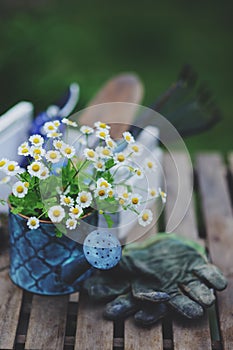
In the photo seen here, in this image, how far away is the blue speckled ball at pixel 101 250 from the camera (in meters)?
1.08

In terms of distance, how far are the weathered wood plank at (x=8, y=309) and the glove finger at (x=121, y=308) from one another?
185 millimetres

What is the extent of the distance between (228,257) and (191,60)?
2124 mm

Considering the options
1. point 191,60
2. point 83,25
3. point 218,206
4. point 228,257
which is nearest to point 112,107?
point 218,206

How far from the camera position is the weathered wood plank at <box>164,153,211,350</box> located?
1.13 meters

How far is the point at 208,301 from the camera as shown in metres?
1.16

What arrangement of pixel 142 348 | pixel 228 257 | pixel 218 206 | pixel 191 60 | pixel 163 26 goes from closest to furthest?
pixel 142 348 < pixel 228 257 < pixel 218 206 < pixel 191 60 < pixel 163 26

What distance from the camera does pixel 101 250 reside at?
42.6 inches

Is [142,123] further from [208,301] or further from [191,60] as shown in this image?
[191,60]

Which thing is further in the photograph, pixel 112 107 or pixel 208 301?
pixel 112 107

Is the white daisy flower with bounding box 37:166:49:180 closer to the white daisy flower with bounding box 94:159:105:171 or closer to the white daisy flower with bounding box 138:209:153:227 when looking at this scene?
the white daisy flower with bounding box 94:159:105:171

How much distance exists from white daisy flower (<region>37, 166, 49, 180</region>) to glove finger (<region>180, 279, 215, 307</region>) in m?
0.37

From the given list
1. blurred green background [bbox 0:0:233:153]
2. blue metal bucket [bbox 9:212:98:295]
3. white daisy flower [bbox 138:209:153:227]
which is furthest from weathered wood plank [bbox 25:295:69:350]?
blurred green background [bbox 0:0:233:153]

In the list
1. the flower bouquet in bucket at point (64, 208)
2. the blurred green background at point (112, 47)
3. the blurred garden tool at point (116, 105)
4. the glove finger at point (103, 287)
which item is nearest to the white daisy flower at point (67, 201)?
the flower bouquet in bucket at point (64, 208)

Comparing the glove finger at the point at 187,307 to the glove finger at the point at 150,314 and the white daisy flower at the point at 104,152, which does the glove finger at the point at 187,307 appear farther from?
the white daisy flower at the point at 104,152
